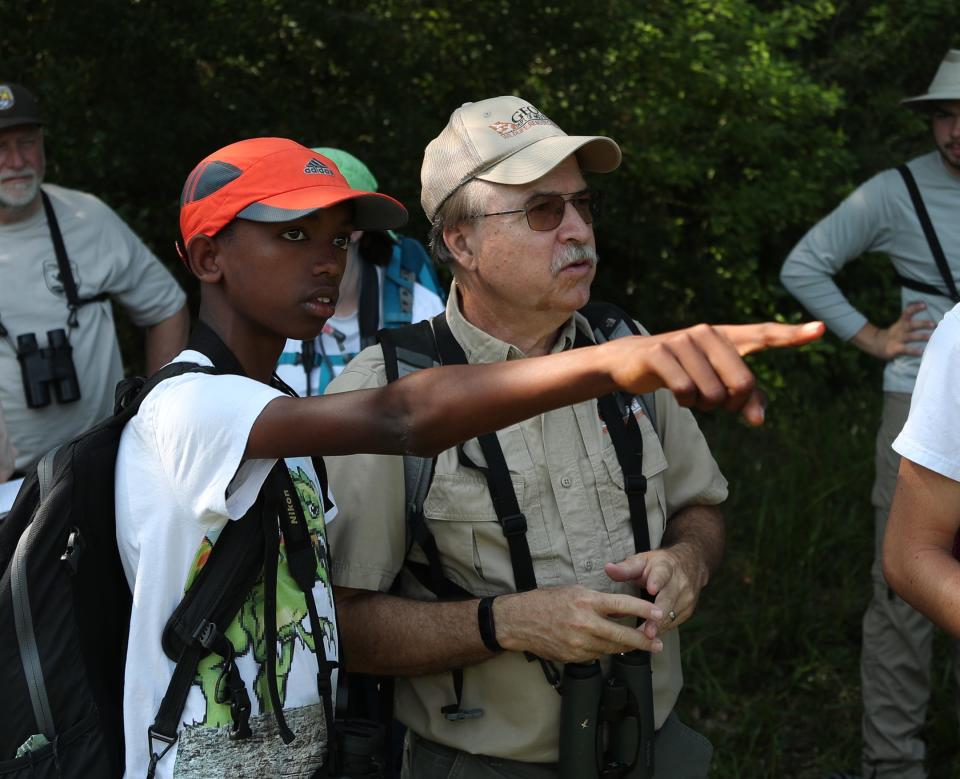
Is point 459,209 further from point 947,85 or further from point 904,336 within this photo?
point 947,85

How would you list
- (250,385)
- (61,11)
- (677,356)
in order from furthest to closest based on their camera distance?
(61,11)
(250,385)
(677,356)

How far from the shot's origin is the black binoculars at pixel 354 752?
192 centimetres

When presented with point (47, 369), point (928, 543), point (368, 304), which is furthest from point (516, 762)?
point (47, 369)

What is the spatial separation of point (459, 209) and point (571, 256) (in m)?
0.25

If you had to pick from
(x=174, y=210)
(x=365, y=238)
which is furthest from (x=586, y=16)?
(x=365, y=238)

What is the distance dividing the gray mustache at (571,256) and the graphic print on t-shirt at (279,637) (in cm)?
69

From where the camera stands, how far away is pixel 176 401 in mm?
1735

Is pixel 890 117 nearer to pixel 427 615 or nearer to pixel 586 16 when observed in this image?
pixel 586 16

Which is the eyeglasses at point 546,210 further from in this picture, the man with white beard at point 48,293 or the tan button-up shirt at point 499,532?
the man with white beard at point 48,293

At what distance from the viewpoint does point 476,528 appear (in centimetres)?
217

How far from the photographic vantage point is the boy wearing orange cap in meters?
1.45

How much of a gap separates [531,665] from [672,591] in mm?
297

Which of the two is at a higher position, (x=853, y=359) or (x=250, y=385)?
(x=250, y=385)

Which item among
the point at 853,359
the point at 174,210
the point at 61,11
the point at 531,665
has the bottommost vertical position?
the point at 853,359
